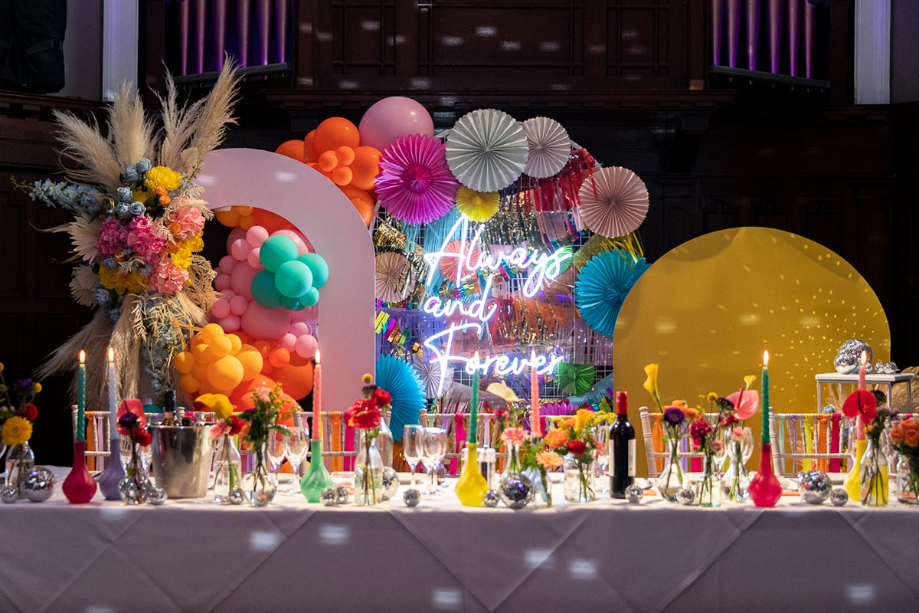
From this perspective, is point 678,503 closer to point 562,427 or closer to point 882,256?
A: point 562,427

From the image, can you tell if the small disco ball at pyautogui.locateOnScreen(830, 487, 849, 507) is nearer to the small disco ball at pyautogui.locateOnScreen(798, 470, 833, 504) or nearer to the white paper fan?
the small disco ball at pyautogui.locateOnScreen(798, 470, 833, 504)

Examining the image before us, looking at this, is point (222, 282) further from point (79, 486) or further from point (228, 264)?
point (79, 486)

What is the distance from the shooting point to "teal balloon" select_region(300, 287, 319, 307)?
4527 millimetres

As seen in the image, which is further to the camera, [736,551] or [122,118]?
[122,118]

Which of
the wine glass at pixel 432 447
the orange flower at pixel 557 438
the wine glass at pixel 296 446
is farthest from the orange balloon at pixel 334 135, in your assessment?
the orange flower at pixel 557 438

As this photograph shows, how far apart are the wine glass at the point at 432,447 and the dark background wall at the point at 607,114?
136 inches

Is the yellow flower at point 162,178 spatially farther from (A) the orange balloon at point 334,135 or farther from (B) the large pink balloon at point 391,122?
(B) the large pink balloon at point 391,122

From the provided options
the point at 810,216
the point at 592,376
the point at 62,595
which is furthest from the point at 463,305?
the point at 62,595

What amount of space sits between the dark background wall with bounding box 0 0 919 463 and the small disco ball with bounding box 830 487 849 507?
3.53 m

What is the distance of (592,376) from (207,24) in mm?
3339

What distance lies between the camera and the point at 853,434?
2.51 metres

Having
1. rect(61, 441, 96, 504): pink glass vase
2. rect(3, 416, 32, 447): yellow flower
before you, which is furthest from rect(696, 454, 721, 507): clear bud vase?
rect(3, 416, 32, 447): yellow flower

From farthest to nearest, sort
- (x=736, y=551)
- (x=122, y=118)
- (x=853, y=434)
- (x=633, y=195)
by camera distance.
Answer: (x=633, y=195)
(x=122, y=118)
(x=853, y=434)
(x=736, y=551)

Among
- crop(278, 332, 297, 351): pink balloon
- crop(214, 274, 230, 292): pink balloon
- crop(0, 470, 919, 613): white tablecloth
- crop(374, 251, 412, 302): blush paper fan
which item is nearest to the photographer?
crop(0, 470, 919, 613): white tablecloth
